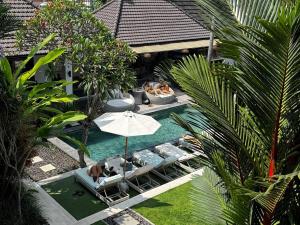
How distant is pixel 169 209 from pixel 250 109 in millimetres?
8979

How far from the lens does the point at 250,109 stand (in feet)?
13.7

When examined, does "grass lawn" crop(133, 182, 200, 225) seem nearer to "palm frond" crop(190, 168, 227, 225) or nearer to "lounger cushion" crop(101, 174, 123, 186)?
"lounger cushion" crop(101, 174, 123, 186)

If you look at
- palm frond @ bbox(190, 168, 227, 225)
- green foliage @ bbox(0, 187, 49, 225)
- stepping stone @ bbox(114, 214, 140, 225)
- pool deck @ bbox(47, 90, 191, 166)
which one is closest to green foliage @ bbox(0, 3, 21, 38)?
green foliage @ bbox(0, 187, 49, 225)

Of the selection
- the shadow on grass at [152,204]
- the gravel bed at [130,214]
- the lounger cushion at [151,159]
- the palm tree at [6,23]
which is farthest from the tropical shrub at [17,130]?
the lounger cushion at [151,159]

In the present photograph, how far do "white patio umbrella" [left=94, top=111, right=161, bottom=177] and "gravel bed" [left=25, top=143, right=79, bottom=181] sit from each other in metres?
2.40

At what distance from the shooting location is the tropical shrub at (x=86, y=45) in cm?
1384

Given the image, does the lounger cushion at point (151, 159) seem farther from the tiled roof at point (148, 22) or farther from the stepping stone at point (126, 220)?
the tiled roof at point (148, 22)

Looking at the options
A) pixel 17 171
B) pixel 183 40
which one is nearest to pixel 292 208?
pixel 17 171

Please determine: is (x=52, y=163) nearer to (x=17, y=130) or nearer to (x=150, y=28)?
(x=17, y=130)

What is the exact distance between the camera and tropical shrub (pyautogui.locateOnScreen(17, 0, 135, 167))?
545 inches

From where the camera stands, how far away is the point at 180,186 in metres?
14.1

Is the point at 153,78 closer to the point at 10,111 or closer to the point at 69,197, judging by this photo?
the point at 69,197

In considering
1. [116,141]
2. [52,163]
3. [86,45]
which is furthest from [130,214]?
[116,141]

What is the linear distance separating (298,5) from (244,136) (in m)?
1.70
